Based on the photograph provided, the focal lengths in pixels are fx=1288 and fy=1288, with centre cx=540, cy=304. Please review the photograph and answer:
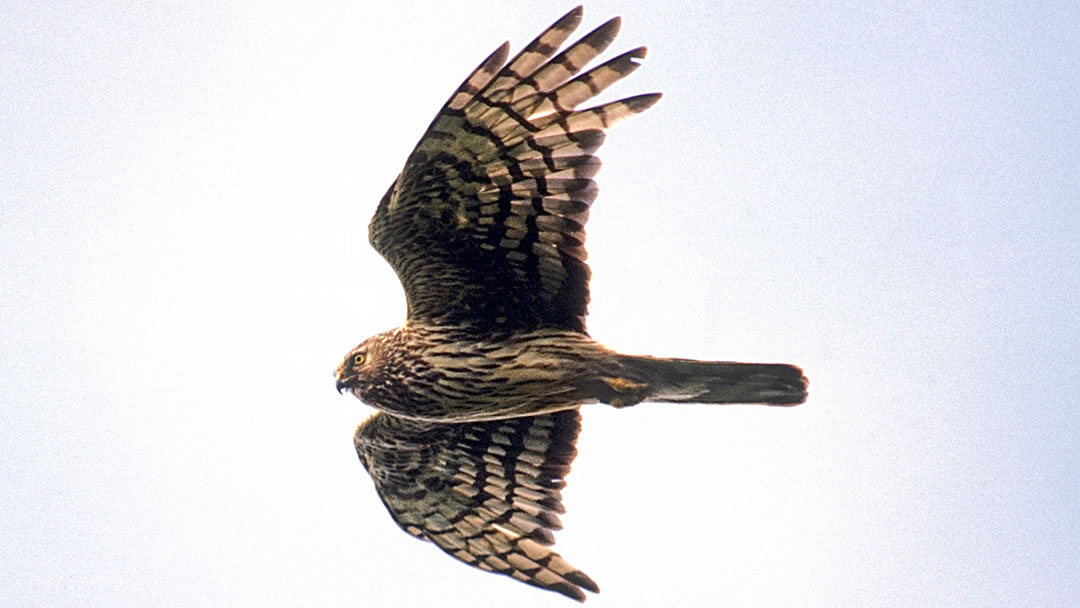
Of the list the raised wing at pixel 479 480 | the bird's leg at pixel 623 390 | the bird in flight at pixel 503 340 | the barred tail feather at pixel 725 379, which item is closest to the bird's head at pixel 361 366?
the bird in flight at pixel 503 340

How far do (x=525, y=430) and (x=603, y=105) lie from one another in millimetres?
2604

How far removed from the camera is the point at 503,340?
8352 millimetres

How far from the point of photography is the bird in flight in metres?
7.60

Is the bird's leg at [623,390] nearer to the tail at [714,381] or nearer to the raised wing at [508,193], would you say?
the tail at [714,381]

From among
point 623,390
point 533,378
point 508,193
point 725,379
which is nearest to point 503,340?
point 533,378

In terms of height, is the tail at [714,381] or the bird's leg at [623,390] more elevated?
the tail at [714,381]

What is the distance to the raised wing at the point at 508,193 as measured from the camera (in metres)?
7.52

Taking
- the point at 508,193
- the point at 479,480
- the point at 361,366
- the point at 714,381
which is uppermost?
the point at 508,193

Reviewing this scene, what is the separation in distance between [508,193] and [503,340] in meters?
1.01

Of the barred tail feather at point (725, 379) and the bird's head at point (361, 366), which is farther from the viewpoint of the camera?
the bird's head at point (361, 366)

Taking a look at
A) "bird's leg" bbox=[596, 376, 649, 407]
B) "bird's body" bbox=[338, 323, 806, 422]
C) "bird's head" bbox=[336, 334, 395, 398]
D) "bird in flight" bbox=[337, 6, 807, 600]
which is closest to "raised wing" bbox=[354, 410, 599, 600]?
"bird in flight" bbox=[337, 6, 807, 600]

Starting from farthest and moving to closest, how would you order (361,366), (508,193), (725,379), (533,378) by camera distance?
1. (361,366)
2. (533,378)
3. (725,379)
4. (508,193)

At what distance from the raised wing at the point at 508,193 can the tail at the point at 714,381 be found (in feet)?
1.57

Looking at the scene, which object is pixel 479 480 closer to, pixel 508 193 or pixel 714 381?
pixel 714 381
